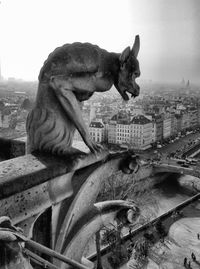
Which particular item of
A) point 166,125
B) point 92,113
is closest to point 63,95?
point 92,113

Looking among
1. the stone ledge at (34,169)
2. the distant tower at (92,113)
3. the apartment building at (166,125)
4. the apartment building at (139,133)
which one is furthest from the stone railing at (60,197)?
the apartment building at (166,125)

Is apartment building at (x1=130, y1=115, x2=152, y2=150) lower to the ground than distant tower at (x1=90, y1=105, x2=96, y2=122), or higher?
lower

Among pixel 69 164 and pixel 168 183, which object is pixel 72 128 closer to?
pixel 69 164

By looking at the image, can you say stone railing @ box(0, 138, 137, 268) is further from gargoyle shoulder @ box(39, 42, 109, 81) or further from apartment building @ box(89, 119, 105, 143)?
apartment building @ box(89, 119, 105, 143)

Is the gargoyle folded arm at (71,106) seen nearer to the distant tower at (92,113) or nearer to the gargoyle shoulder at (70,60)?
the gargoyle shoulder at (70,60)

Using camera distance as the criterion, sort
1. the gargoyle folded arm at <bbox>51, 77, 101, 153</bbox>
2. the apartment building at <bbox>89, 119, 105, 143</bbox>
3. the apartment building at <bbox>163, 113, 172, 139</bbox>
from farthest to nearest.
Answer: the apartment building at <bbox>163, 113, 172, 139</bbox> → the apartment building at <bbox>89, 119, 105, 143</bbox> → the gargoyle folded arm at <bbox>51, 77, 101, 153</bbox>

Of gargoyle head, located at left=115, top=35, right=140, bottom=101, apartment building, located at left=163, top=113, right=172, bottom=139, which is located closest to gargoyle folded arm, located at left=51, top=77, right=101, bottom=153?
gargoyle head, located at left=115, top=35, right=140, bottom=101

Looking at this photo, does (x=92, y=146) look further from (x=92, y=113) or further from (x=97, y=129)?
(x=92, y=113)
